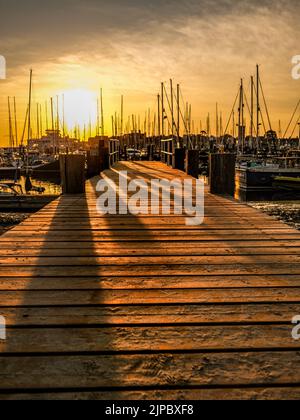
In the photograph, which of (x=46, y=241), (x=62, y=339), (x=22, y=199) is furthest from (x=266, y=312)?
(x=22, y=199)

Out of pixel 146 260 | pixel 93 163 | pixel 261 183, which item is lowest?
pixel 261 183

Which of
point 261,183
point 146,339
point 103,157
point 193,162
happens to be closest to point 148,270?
point 146,339

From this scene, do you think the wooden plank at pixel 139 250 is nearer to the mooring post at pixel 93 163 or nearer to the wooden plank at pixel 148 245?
the wooden plank at pixel 148 245

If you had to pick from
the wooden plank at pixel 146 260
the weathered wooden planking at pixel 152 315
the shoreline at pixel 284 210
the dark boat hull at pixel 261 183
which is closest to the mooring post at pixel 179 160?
the shoreline at pixel 284 210

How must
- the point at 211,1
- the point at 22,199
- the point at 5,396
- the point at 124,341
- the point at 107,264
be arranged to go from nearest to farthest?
the point at 5,396, the point at 124,341, the point at 107,264, the point at 211,1, the point at 22,199

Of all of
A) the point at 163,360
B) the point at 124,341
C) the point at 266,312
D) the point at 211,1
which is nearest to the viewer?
the point at 163,360

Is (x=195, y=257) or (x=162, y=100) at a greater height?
(x=162, y=100)

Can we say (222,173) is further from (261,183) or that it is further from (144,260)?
(261,183)

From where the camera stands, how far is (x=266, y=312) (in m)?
3.01

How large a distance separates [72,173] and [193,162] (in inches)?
202

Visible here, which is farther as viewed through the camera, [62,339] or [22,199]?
[22,199]

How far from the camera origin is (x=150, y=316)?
2943 mm

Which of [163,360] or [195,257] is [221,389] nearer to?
[163,360]

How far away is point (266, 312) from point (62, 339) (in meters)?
1.44
